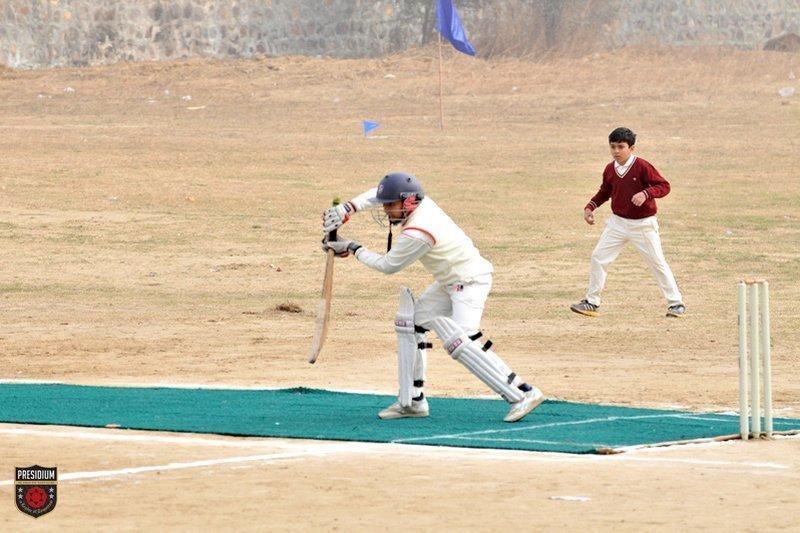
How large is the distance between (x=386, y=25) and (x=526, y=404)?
32914mm

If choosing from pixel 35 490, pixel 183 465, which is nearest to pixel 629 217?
pixel 183 465

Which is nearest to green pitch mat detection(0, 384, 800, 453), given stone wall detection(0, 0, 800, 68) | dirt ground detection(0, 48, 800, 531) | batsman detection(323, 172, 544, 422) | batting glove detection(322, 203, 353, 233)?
batsman detection(323, 172, 544, 422)

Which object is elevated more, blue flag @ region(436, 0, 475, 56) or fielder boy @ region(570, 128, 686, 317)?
blue flag @ region(436, 0, 475, 56)

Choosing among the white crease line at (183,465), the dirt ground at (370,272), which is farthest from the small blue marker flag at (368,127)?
the white crease line at (183,465)

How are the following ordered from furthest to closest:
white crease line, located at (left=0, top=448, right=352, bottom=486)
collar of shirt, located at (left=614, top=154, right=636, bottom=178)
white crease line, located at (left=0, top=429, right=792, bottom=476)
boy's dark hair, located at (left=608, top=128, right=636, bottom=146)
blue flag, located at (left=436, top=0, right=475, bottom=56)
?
blue flag, located at (left=436, top=0, right=475, bottom=56) < collar of shirt, located at (left=614, top=154, right=636, bottom=178) < boy's dark hair, located at (left=608, top=128, right=636, bottom=146) < white crease line, located at (left=0, top=429, right=792, bottom=476) < white crease line, located at (left=0, top=448, right=352, bottom=486)

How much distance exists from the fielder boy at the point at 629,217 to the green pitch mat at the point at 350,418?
16.7 feet

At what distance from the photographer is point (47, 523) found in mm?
8688

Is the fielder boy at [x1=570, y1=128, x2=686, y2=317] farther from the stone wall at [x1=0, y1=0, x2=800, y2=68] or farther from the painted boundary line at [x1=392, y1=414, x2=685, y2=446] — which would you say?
the stone wall at [x1=0, y1=0, x2=800, y2=68]

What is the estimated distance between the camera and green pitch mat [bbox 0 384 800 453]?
11.5 m

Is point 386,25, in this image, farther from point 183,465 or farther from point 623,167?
point 183,465

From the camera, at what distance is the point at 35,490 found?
9.32m

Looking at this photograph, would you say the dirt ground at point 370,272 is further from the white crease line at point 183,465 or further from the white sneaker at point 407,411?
the white sneaker at point 407,411

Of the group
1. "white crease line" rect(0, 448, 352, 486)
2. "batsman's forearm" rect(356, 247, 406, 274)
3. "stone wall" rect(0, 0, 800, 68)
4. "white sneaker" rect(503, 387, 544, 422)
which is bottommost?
"white crease line" rect(0, 448, 352, 486)

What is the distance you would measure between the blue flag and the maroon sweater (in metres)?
18.1
